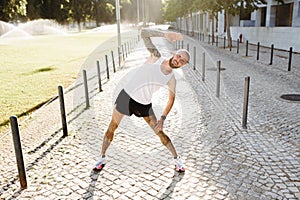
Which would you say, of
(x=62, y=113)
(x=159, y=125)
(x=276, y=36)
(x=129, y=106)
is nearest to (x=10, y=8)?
(x=276, y=36)

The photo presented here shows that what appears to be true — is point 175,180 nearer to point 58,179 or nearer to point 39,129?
point 58,179

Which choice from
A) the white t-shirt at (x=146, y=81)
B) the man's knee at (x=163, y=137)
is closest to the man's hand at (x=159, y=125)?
the man's knee at (x=163, y=137)

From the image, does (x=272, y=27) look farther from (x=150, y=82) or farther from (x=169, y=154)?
(x=150, y=82)

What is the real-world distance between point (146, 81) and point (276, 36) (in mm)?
22728

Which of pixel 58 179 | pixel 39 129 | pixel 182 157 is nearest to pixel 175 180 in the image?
pixel 182 157

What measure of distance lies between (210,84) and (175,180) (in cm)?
689

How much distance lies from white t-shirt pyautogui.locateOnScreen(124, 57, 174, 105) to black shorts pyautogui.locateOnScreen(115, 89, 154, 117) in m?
0.08

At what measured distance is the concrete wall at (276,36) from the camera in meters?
21.3

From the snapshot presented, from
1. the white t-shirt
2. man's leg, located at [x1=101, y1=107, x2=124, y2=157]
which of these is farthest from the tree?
the white t-shirt

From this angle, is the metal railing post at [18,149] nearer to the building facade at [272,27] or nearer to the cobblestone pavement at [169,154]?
the cobblestone pavement at [169,154]

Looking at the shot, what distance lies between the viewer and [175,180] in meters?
4.35

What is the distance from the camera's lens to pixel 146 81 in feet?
13.5

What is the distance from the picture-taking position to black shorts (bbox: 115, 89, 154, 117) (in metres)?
4.29

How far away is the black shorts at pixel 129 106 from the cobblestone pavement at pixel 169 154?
798 millimetres
